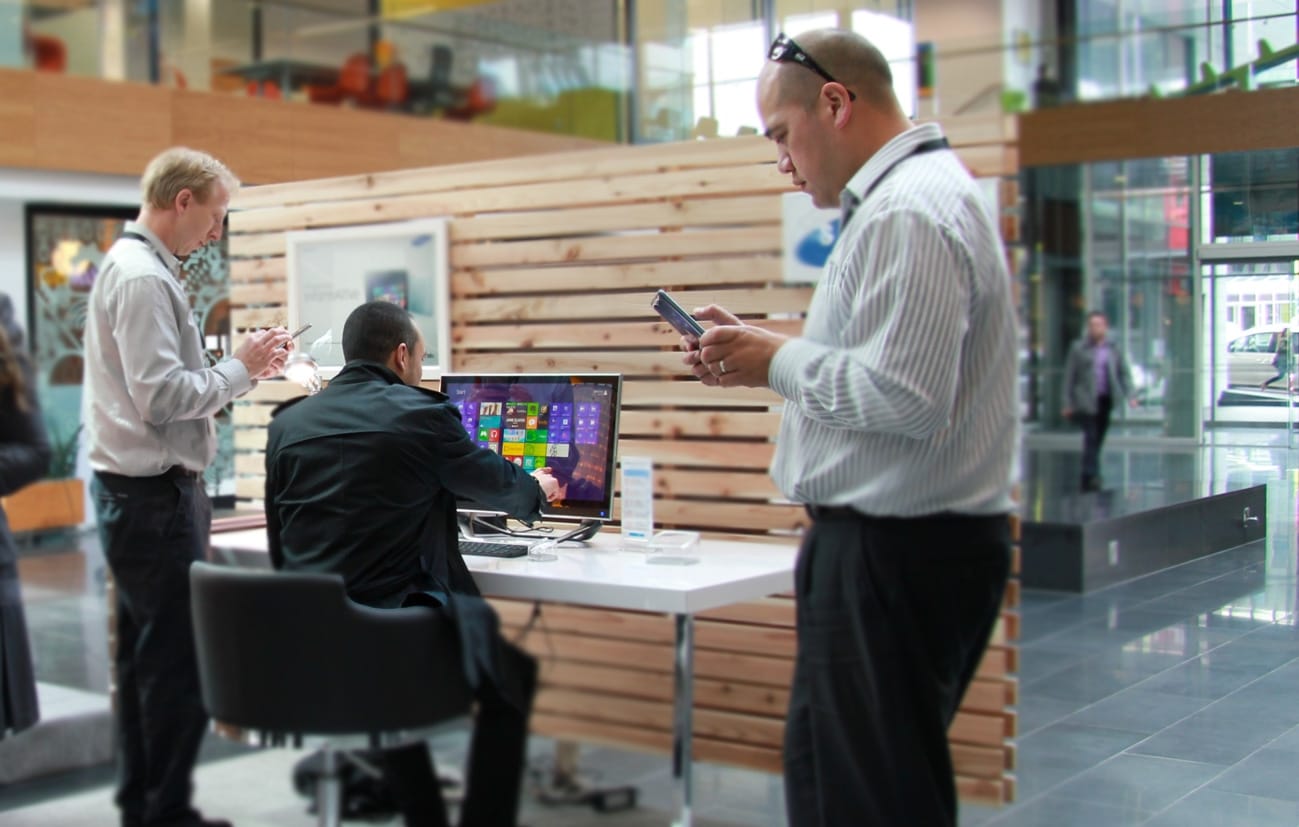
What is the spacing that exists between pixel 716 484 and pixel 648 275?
595 mm

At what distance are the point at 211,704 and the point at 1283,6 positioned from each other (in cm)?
243

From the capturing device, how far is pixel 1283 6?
2641 millimetres

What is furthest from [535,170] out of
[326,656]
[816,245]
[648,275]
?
[326,656]

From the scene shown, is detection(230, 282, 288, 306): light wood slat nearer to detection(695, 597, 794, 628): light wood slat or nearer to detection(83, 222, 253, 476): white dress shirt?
detection(83, 222, 253, 476): white dress shirt

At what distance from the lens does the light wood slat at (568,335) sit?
3.21 metres

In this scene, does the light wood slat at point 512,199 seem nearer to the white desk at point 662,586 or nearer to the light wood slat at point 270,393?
the light wood slat at point 270,393

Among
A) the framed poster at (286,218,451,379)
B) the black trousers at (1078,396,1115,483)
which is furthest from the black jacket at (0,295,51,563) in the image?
the black trousers at (1078,396,1115,483)

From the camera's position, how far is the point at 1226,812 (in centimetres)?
282

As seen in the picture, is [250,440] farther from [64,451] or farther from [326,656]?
[326,656]

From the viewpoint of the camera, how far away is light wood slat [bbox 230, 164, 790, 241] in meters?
3.31

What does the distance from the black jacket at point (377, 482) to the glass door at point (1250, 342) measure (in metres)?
1.44

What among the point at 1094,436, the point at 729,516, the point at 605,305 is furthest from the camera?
the point at 1094,436

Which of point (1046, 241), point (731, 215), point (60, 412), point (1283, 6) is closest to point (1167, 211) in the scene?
point (1283, 6)

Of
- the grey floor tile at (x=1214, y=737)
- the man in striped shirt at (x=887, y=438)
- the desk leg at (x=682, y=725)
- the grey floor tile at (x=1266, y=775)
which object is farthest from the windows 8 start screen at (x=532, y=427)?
the grey floor tile at (x=1266, y=775)
